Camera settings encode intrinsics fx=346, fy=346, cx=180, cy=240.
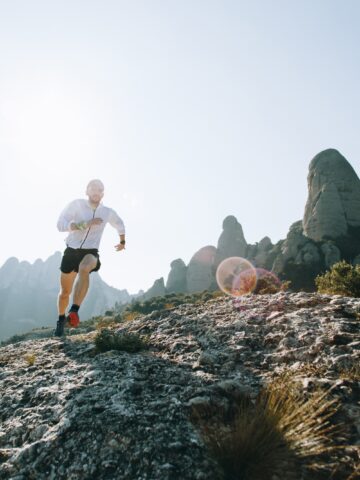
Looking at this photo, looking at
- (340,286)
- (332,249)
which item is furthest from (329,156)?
(340,286)

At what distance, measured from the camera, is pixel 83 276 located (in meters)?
7.50

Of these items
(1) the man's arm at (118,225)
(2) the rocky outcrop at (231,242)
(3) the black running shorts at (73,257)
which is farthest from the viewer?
(2) the rocky outcrop at (231,242)

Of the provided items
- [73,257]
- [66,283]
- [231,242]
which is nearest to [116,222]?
[73,257]

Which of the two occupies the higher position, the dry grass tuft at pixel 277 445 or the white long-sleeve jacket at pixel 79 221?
the white long-sleeve jacket at pixel 79 221

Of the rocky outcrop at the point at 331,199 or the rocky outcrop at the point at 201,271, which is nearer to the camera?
the rocky outcrop at the point at 331,199

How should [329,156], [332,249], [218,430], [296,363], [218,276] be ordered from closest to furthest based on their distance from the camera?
[218,430]
[296,363]
[332,249]
[329,156]
[218,276]

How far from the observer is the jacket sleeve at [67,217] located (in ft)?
24.6

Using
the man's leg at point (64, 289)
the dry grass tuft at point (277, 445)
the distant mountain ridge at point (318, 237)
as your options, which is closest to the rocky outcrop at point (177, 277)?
the distant mountain ridge at point (318, 237)

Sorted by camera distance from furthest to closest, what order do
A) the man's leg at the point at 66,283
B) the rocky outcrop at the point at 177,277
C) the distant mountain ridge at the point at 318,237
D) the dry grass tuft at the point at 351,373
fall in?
the rocky outcrop at the point at 177,277 < the distant mountain ridge at the point at 318,237 < the man's leg at the point at 66,283 < the dry grass tuft at the point at 351,373

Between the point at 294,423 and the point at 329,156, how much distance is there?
290 feet

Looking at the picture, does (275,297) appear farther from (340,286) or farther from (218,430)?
(218,430)

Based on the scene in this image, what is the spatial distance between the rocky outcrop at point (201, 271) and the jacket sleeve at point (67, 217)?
9317cm

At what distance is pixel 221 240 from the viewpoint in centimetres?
10856

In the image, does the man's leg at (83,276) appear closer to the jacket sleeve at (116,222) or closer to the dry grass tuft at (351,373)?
the jacket sleeve at (116,222)
